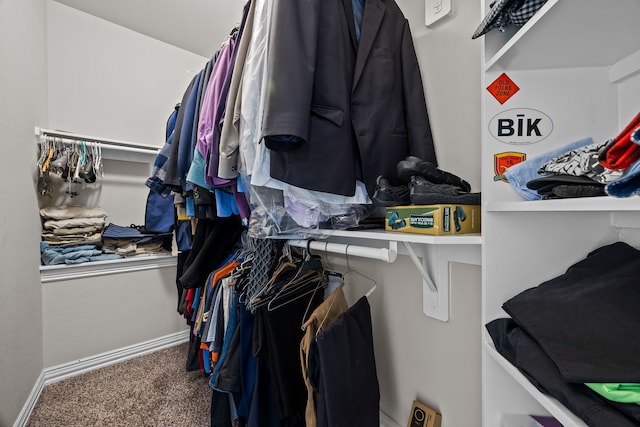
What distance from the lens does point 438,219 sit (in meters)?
0.64

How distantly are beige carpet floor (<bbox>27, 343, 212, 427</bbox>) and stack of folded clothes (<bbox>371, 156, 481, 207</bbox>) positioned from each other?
1.46 meters

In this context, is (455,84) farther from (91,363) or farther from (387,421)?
(91,363)

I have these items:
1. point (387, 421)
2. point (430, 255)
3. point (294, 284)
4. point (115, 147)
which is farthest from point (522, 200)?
point (115, 147)

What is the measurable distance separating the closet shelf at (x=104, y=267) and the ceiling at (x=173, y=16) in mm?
1748

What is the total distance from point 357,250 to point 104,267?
1.99 metres

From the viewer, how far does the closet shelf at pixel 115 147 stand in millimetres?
1710

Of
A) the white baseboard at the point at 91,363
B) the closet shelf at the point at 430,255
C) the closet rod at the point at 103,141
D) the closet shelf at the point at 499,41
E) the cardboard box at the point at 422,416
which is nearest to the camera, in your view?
the closet shelf at the point at 499,41

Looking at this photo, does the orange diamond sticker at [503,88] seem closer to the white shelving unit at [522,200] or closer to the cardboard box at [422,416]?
the white shelving unit at [522,200]

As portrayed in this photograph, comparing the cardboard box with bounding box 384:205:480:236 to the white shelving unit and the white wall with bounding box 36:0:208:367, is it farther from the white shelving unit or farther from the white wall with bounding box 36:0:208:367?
the white wall with bounding box 36:0:208:367

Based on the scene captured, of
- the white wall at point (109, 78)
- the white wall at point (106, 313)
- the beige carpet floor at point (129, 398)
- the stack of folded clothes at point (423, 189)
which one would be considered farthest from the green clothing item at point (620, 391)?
the white wall at point (109, 78)

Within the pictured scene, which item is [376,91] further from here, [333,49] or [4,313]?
[4,313]

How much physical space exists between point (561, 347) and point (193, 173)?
119cm

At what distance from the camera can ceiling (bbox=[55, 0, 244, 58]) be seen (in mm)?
1871

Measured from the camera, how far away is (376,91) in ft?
2.70
